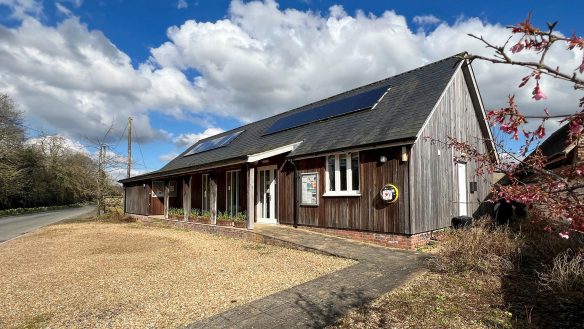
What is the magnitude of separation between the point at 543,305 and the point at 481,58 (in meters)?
4.48

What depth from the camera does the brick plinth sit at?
970 cm

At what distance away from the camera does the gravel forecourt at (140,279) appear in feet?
17.4

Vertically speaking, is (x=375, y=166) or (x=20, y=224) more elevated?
(x=375, y=166)

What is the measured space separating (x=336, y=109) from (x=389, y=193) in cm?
602

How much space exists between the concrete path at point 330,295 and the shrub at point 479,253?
606mm

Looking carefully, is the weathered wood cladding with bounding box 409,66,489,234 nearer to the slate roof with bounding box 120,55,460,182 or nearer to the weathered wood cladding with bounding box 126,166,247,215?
the slate roof with bounding box 120,55,460,182

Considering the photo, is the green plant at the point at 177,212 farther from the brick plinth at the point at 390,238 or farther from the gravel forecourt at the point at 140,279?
the brick plinth at the point at 390,238

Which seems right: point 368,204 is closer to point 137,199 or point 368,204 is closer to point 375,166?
point 375,166

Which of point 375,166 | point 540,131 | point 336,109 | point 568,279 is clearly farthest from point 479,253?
point 336,109

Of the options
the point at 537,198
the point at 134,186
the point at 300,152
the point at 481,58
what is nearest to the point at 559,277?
the point at 537,198

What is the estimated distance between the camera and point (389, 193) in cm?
1000

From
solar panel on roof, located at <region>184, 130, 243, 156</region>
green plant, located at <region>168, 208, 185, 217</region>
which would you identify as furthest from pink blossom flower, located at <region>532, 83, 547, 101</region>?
solar panel on roof, located at <region>184, 130, 243, 156</region>

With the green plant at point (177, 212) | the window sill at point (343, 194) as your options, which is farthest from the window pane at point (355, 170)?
the green plant at point (177, 212)

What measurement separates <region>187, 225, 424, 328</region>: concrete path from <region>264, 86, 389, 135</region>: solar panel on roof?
254 inches
